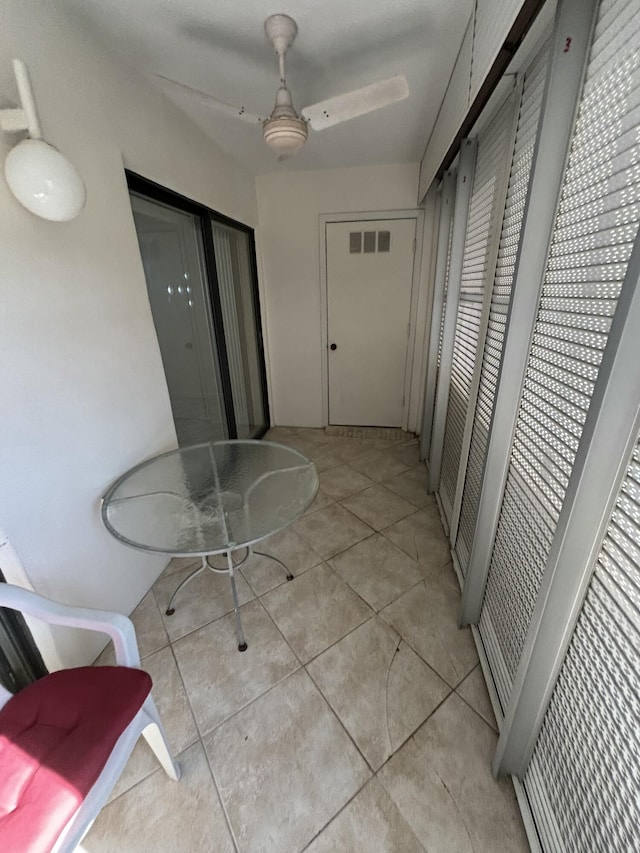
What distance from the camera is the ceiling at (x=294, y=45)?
1.24 m

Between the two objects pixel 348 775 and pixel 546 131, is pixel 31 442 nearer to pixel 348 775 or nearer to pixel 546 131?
pixel 348 775

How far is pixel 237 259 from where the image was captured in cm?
295

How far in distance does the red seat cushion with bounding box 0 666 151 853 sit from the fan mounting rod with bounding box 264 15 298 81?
2265 millimetres

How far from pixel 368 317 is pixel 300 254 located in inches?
34.9

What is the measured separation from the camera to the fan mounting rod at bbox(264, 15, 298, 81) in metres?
1.26

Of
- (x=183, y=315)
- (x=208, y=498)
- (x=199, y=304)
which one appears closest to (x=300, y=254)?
(x=199, y=304)

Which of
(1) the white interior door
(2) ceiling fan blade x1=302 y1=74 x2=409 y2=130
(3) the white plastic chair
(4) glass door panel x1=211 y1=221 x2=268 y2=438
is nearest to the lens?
(3) the white plastic chair

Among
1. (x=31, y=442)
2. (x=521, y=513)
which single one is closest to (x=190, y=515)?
(x=31, y=442)

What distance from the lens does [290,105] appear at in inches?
54.4

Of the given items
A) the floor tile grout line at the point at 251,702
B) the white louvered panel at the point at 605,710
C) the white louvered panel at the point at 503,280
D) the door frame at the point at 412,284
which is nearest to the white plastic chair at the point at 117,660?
the floor tile grout line at the point at 251,702

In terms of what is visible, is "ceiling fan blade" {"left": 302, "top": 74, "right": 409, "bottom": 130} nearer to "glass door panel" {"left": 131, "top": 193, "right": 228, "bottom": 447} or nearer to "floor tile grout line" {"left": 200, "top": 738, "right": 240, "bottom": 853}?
"glass door panel" {"left": 131, "top": 193, "right": 228, "bottom": 447}

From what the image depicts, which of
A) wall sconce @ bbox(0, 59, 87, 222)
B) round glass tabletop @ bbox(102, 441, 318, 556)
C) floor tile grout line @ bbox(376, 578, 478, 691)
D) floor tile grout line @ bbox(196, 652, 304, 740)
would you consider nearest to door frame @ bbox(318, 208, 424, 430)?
round glass tabletop @ bbox(102, 441, 318, 556)

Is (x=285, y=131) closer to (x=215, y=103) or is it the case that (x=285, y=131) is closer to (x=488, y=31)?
(x=215, y=103)

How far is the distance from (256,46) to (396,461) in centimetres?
272
